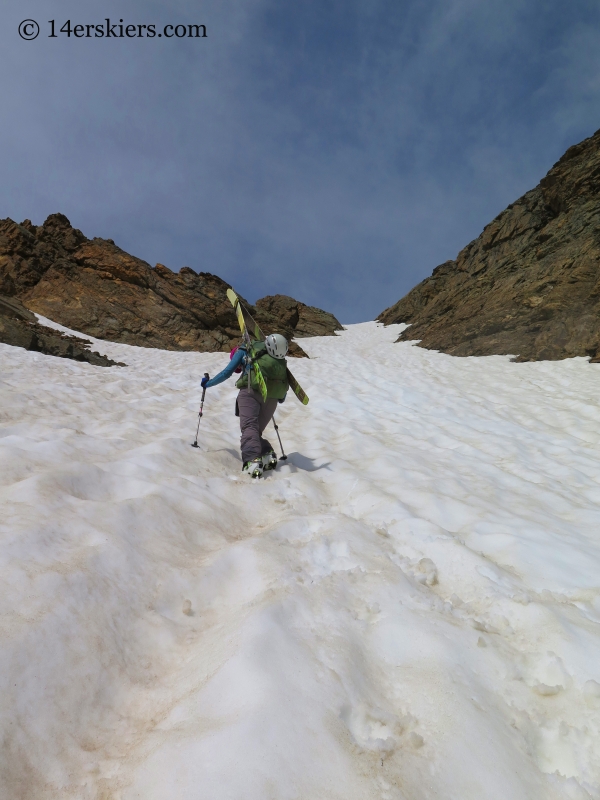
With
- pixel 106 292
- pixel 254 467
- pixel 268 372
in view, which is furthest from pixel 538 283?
pixel 106 292

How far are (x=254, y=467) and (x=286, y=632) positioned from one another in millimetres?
2939

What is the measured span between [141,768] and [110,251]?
31.0 m

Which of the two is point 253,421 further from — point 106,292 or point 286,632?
point 106,292

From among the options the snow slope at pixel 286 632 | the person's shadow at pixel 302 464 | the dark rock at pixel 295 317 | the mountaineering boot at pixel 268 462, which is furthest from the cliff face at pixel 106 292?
the snow slope at pixel 286 632

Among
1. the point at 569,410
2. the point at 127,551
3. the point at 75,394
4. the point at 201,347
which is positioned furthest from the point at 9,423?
the point at 201,347

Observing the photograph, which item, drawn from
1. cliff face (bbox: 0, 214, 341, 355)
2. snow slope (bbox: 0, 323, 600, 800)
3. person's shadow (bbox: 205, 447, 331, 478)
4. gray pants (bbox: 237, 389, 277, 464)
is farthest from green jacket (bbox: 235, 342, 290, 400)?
cliff face (bbox: 0, 214, 341, 355)

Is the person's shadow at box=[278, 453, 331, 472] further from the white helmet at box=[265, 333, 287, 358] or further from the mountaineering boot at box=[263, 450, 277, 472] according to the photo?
the white helmet at box=[265, 333, 287, 358]

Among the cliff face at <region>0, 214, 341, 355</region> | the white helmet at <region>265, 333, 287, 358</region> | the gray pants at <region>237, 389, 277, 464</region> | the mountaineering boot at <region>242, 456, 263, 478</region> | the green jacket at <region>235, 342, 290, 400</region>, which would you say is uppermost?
the cliff face at <region>0, 214, 341, 355</region>

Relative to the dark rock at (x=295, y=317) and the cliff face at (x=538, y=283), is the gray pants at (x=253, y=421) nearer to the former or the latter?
the cliff face at (x=538, y=283)

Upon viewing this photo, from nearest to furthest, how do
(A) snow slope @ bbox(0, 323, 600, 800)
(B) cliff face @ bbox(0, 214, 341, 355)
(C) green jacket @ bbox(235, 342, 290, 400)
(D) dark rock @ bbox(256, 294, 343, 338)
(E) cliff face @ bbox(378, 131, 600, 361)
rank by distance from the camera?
(A) snow slope @ bbox(0, 323, 600, 800)
(C) green jacket @ bbox(235, 342, 290, 400)
(E) cliff face @ bbox(378, 131, 600, 361)
(B) cliff face @ bbox(0, 214, 341, 355)
(D) dark rock @ bbox(256, 294, 343, 338)

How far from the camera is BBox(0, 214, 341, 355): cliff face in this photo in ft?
78.2

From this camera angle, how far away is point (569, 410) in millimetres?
9883

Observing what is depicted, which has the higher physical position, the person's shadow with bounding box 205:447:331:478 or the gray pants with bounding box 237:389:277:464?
the gray pants with bounding box 237:389:277:464

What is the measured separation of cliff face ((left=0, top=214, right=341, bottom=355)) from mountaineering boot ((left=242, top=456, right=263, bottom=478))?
1998 cm
